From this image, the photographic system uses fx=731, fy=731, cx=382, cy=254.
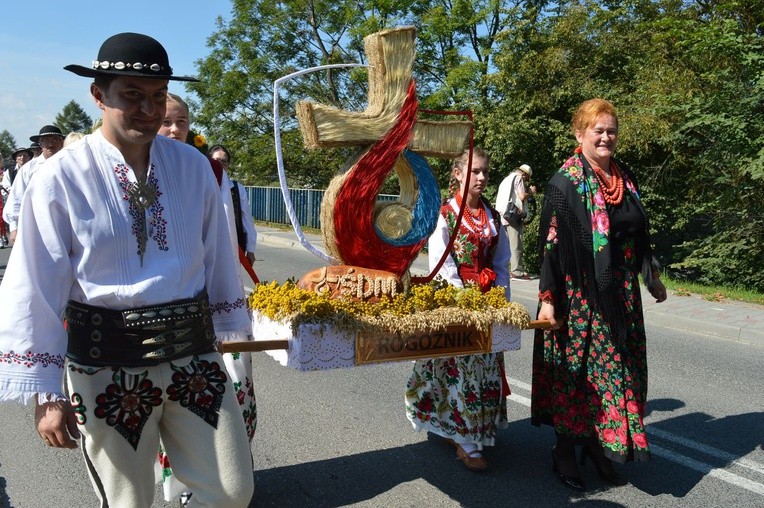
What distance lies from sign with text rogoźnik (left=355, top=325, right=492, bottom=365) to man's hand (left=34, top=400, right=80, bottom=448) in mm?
1378

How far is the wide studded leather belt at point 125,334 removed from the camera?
2.17 metres

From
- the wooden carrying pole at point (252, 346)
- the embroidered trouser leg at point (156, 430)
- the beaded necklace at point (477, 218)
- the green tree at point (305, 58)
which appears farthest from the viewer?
the green tree at point (305, 58)

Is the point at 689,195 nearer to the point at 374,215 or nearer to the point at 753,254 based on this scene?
the point at 753,254

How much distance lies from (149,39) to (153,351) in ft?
3.14

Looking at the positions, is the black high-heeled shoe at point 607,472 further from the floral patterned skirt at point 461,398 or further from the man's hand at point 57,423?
the man's hand at point 57,423

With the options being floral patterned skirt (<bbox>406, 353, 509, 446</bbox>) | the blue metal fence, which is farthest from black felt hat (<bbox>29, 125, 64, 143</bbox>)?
the blue metal fence

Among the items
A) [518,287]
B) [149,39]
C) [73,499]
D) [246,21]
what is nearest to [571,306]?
[149,39]

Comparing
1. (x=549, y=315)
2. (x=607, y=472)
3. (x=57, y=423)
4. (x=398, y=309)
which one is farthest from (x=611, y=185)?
(x=57, y=423)

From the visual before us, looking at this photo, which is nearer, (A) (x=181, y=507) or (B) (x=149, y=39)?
(B) (x=149, y=39)

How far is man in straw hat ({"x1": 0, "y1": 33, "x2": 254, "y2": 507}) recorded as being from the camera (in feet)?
6.93

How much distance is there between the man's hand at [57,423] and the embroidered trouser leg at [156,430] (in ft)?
0.19

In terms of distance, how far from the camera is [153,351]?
2199 mm

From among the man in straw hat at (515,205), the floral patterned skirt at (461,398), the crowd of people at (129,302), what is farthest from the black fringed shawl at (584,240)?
the man in straw hat at (515,205)

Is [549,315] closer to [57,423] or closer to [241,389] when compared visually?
[241,389]
